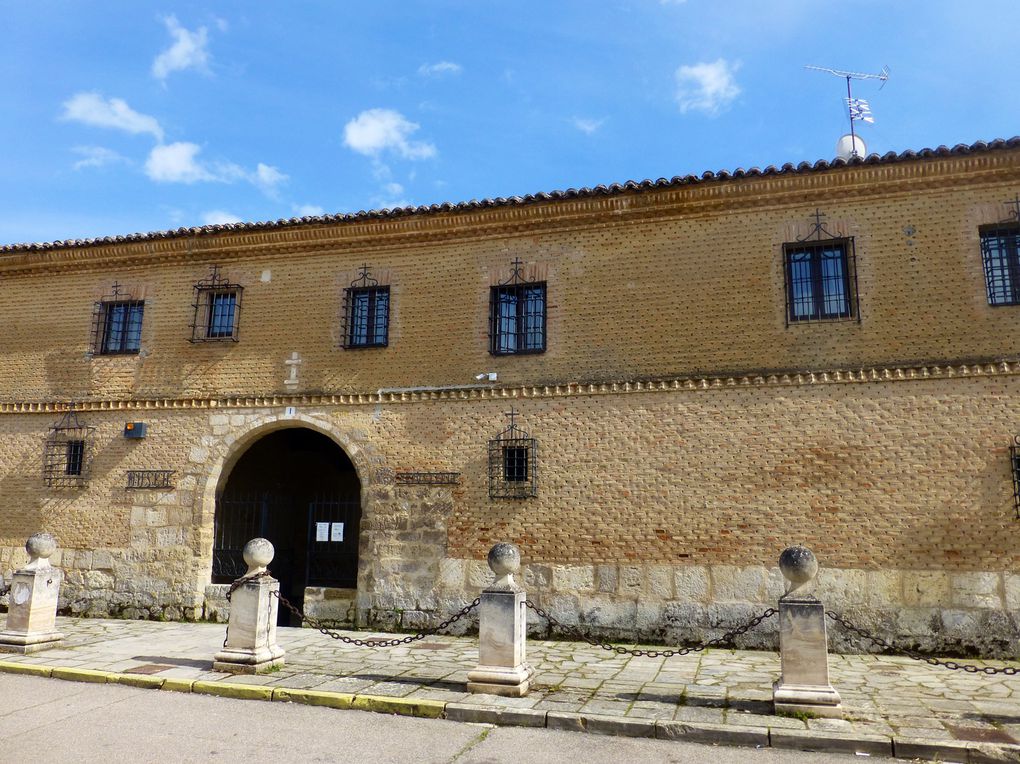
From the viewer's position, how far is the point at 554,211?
39.3 feet

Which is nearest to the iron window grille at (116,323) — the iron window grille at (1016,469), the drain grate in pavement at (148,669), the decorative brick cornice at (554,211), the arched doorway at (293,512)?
the decorative brick cornice at (554,211)

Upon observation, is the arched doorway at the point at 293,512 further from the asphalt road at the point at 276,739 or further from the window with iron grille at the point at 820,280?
the window with iron grille at the point at 820,280

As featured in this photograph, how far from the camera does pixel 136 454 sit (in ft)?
42.3

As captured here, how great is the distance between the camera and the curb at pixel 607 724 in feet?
19.1

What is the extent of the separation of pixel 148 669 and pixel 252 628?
1.29 meters

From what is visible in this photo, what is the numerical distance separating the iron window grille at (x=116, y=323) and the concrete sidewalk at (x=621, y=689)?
17.5 ft

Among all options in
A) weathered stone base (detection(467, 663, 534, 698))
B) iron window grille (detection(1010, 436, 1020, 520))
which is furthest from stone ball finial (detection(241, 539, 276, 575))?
iron window grille (detection(1010, 436, 1020, 520))

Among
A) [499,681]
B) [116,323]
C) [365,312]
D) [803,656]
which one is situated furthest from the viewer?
[116,323]

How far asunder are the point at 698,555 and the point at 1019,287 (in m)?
5.71

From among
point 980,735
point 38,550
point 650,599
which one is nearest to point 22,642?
point 38,550

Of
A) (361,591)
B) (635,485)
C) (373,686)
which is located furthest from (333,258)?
(373,686)

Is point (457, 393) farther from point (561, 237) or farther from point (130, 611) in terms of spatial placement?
point (130, 611)

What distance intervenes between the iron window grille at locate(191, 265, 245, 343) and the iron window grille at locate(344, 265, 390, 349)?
81.8 inches

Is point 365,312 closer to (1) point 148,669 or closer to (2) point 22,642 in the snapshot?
(1) point 148,669
